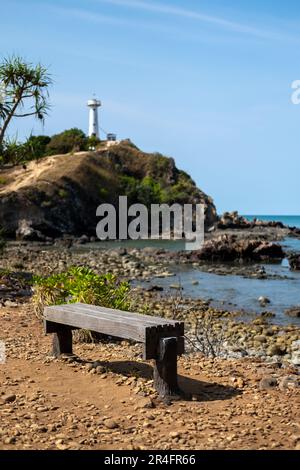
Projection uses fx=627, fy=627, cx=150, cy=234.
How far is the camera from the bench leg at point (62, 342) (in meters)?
8.09

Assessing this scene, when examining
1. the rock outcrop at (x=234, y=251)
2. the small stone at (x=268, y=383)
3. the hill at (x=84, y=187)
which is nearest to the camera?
the small stone at (x=268, y=383)

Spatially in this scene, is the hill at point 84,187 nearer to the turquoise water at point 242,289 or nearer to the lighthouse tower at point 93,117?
the lighthouse tower at point 93,117

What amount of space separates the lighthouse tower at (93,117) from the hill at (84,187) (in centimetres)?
317

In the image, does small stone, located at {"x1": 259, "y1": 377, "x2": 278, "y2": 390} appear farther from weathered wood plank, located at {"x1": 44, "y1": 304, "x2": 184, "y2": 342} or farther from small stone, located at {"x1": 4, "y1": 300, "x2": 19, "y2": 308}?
small stone, located at {"x1": 4, "y1": 300, "x2": 19, "y2": 308}

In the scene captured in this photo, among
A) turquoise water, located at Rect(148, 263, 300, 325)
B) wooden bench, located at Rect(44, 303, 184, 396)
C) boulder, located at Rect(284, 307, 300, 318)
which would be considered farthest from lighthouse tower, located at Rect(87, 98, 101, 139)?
wooden bench, located at Rect(44, 303, 184, 396)

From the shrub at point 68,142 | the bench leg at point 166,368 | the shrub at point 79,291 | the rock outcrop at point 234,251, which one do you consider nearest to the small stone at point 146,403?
the bench leg at point 166,368

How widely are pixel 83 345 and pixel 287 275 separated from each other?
20.4m

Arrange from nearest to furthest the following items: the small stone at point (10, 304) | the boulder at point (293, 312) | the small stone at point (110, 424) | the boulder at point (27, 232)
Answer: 1. the small stone at point (110, 424)
2. the small stone at point (10, 304)
3. the boulder at point (293, 312)
4. the boulder at point (27, 232)

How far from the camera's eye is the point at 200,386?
7.05 m

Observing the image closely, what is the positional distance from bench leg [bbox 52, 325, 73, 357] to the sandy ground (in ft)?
0.52

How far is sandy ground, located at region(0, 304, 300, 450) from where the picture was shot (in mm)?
5305

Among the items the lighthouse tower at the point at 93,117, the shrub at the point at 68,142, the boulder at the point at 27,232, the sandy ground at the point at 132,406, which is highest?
the lighthouse tower at the point at 93,117

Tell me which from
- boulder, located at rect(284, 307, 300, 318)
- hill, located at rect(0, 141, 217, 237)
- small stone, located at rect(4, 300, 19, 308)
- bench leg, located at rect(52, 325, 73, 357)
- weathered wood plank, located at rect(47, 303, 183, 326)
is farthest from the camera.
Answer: hill, located at rect(0, 141, 217, 237)

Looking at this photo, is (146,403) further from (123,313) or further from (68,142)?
(68,142)
